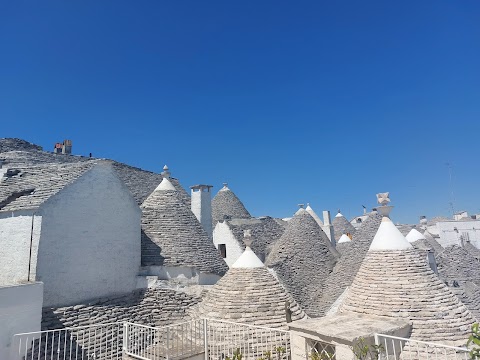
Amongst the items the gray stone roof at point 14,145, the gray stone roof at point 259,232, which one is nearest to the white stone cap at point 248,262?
the gray stone roof at point 259,232

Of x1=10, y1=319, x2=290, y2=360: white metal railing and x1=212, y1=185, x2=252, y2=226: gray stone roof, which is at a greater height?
x1=212, y1=185, x2=252, y2=226: gray stone roof

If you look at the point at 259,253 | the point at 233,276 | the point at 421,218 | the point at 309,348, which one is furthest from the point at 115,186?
the point at 421,218

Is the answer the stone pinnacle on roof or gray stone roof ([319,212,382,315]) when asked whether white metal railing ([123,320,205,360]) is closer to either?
gray stone roof ([319,212,382,315])

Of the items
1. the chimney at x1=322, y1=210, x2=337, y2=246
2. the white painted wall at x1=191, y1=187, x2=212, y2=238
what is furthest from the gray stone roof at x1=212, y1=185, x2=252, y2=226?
the white painted wall at x1=191, y1=187, x2=212, y2=238

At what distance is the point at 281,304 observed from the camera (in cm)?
796

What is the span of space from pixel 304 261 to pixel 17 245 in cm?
1103

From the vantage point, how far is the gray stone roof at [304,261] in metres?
13.7

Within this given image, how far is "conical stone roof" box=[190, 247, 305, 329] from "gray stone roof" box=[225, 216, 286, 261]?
10.2m

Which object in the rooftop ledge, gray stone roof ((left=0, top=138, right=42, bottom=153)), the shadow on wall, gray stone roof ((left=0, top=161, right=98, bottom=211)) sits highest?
gray stone roof ((left=0, top=138, right=42, bottom=153))

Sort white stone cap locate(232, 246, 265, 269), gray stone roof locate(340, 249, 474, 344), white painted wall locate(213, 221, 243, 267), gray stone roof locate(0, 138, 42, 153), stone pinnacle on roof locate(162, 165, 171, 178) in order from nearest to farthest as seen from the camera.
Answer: gray stone roof locate(340, 249, 474, 344) < white stone cap locate(232, 246, 265, 269) < stone pinnacle on roof locate(162, 165, 171, 178) < gray stone roof locate(0, 138, 42, 153) < white painted wall locate(213, 221, 243, 267)

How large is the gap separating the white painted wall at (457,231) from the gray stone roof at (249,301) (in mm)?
32695

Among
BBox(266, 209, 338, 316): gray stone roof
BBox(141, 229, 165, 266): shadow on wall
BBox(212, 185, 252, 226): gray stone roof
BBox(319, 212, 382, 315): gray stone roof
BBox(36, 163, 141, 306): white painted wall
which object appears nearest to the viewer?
BBox(36, 163, 141, 306): white painted wall

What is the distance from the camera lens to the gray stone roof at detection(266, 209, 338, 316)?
13.7 metres

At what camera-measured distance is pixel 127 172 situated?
17906 millimetres
